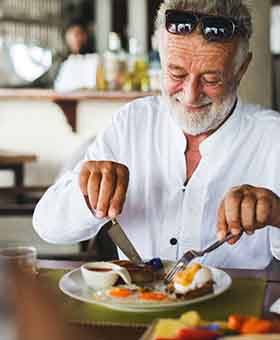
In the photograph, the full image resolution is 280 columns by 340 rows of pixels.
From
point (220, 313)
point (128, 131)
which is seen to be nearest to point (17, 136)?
point (128, 131)

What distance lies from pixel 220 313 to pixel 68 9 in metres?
7.20

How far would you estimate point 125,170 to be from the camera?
61.3 inches

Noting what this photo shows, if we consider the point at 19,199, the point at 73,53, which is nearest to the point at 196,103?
the point at 19,199

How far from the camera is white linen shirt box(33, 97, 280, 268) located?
182 cm

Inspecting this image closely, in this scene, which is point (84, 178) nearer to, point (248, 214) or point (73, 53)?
point (248, 214)

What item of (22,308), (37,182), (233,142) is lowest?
(37,182)

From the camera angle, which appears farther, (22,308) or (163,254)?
(163,254)

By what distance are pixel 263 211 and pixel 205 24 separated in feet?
1.82

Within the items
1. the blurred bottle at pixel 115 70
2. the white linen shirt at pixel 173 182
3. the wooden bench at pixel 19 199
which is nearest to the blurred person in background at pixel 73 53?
the blurred bottle at pixel 115 70

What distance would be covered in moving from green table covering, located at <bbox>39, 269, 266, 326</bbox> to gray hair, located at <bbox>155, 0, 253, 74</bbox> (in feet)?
2.20

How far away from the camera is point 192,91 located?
1792 mm

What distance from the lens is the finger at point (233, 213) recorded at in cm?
142

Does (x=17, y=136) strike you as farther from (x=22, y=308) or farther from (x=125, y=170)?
(x=22, y=308)

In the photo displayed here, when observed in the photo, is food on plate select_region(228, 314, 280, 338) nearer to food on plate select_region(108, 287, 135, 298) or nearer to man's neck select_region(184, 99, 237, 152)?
food on plate select_region(108, 287, 135, 298)
